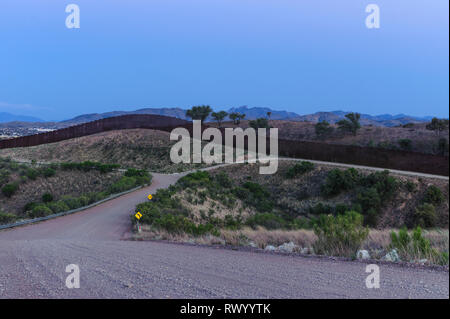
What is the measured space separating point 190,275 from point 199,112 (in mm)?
52720

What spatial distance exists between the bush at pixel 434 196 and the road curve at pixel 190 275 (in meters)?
15.9

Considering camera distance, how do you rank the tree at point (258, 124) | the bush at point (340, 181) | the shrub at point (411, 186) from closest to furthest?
the shrub at point (411, 186) < the bush at point (340, 181) < the tree at point (258, 124)

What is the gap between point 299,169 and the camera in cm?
2492

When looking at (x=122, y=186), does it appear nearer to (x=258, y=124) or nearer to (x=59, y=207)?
(x=59, y=207)

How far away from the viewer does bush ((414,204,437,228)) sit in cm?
1678

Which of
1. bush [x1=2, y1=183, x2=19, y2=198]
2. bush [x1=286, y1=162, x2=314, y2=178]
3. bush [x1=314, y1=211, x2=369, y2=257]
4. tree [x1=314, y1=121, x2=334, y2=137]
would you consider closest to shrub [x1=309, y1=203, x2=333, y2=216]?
bush [x1=286, y1=162, x2=314, y2=178]

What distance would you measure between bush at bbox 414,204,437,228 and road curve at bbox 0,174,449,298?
14.3 meters

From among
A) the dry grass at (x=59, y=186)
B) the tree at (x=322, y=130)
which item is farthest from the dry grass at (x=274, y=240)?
the tree at (x=322, y=130)

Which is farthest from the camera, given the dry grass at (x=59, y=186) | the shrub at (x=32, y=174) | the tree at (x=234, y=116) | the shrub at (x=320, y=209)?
the tree at (x=234, y=116)

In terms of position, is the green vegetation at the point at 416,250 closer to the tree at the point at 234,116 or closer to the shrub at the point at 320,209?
the shrub at the point at 320,209

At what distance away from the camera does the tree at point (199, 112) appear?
5606cm

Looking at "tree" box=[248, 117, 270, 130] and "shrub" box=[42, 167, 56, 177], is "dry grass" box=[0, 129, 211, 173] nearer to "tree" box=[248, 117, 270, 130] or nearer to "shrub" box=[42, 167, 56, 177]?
"shrub" box=[42, 167, 56, 177]

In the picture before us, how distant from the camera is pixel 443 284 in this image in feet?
13.4

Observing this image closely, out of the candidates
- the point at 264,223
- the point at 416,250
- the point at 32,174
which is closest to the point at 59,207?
the point at 264,223
